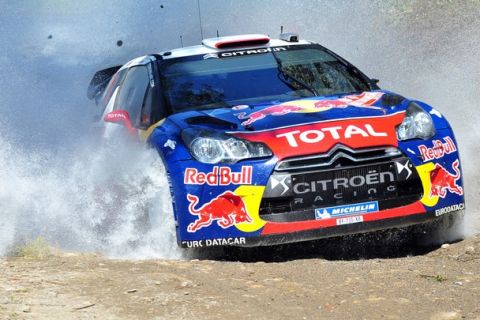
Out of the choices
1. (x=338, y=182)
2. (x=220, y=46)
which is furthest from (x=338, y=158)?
(x=220, y=46)

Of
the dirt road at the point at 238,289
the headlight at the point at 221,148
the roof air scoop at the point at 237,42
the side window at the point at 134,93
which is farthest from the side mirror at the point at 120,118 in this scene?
the dirt road at the point at 238,289

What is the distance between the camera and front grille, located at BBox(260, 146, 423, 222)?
6070mm

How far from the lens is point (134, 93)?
8156 millimetres

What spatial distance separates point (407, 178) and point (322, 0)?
15985 millimetres

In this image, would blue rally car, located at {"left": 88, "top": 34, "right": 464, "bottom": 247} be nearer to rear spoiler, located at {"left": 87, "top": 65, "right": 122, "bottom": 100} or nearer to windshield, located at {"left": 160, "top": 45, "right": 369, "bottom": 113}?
windshield, located at {"left": 160, "top": 45, "right": 369, "bottom": 113}

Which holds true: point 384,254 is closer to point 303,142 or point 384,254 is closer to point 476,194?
point 303,142

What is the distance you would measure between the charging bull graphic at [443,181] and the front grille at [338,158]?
13.1 inches

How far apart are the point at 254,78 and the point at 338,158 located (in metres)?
1.64

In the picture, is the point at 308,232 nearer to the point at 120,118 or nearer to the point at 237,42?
the point at 120,118

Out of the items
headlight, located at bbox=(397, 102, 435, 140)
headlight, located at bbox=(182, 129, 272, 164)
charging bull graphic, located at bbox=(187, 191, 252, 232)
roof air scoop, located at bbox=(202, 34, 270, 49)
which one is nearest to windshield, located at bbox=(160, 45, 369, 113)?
roof air scoop, located at bbox=(202, 34, 270, 49)

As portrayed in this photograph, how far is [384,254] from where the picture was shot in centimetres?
A: 681

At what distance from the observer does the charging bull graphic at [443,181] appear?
6.40 meters

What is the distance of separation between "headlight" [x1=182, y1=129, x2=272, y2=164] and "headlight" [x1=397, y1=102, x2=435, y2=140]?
0.93m

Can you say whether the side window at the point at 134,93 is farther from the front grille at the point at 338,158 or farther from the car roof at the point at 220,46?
the front grille at the point at 338,158
